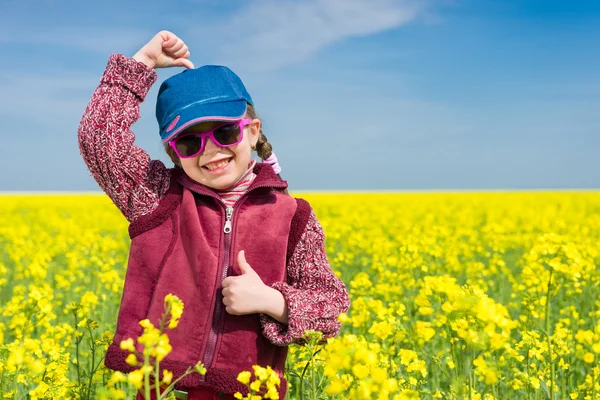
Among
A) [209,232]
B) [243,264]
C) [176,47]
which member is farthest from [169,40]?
[243,264]

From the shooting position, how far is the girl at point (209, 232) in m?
2.27

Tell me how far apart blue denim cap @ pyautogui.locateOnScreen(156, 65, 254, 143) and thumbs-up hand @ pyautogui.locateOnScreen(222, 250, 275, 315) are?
1.71 feet

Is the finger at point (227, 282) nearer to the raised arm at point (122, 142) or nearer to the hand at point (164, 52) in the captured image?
the raised arm at point (122, 142)

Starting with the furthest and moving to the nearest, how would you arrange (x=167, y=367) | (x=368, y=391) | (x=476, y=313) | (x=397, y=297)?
(x=397, y=297) < (x=167, y=367) < (x=476, y=313) < (x=368, y=391)

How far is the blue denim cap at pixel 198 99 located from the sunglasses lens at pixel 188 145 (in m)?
0.05

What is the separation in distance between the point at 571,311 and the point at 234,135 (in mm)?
4090

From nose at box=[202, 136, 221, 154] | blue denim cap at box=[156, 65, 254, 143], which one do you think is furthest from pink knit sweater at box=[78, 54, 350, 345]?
nose at box=[202, 136, 221, 154]

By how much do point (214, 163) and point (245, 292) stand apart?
1.73 feet

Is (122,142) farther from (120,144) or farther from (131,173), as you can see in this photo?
(131,173)

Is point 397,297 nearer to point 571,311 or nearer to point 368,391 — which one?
point 571,311

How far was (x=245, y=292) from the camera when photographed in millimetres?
2172

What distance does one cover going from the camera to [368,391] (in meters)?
1.52

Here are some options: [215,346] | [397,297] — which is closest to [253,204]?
[215,346]

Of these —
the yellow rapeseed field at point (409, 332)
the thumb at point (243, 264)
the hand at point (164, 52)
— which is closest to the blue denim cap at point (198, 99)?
the hand at point (164, 52)
